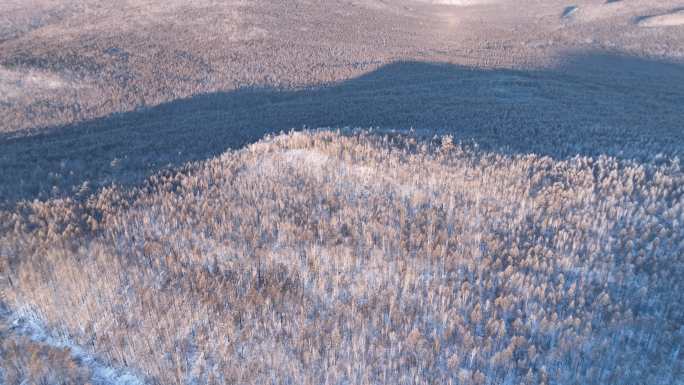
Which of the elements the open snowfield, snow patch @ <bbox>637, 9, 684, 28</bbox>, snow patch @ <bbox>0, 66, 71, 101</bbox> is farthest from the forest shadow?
snow patch @ <bbox>637, 9, 684, 28</bbox>

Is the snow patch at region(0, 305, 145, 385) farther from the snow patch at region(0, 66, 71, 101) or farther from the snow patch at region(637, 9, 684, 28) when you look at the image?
the snow patch at region(637, 9, 684, 28)

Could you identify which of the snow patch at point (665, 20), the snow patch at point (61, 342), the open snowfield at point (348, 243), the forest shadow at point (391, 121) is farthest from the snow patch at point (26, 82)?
the snow patch at point (665, 20)

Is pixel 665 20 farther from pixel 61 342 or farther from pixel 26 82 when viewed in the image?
pixel 61 342

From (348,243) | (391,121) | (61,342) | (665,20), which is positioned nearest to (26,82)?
(391,121)

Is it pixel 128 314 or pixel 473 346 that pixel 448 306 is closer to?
pixel 473 346

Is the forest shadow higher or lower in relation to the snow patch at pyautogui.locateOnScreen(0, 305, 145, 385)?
higher

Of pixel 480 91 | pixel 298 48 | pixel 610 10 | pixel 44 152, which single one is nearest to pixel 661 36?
pixel 610 10

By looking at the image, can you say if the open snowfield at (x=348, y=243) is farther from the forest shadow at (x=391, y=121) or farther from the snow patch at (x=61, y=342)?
the forest shadow at (x=391, y=121)
